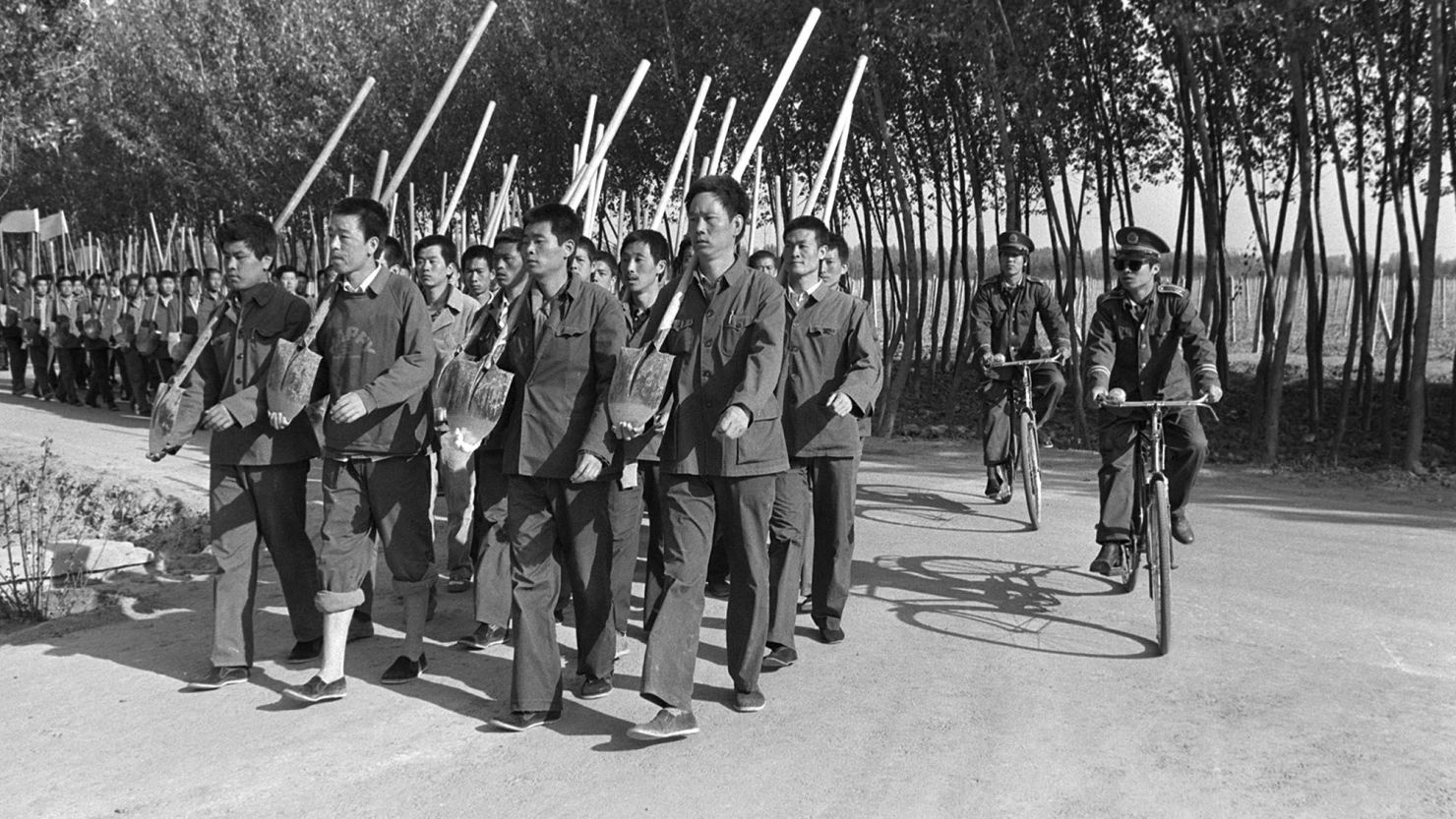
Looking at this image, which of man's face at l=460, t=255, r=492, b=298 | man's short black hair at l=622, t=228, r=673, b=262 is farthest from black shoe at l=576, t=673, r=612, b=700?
man's face at l=460, t=255, r=492, b=298

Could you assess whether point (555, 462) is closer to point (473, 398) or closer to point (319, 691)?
point (473, 398)

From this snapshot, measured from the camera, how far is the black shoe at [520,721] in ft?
16.5

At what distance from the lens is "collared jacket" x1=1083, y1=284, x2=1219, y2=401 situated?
6.94m

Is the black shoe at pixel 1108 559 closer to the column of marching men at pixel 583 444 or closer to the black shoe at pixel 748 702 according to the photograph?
the column of marching men at pixel 583 444

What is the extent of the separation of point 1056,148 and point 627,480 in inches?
533

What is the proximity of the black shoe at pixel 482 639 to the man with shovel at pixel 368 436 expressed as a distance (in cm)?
47

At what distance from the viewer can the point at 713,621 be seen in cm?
670

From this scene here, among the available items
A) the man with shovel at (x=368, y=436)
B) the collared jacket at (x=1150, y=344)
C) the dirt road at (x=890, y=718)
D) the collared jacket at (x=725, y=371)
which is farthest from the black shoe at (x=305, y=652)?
the collared jacket at (x=1150, y=344)

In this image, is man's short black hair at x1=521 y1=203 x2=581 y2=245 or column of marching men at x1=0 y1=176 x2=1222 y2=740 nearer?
column of marching men at x1=0 y1=176 x2=1222 y2=740

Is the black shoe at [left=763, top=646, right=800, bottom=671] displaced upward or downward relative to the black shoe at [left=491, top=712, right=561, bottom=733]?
upward

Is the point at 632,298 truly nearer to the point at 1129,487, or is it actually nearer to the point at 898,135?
the point at 1129,487

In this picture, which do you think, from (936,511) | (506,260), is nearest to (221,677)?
(506,260)

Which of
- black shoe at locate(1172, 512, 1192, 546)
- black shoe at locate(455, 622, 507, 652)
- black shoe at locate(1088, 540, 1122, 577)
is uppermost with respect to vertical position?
black shoe at locate(1172, 512, 1192, 546)

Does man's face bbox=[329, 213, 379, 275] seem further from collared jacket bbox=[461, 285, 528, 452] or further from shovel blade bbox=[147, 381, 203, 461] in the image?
shovel blade bbox=[147, 381, 203, 461]
